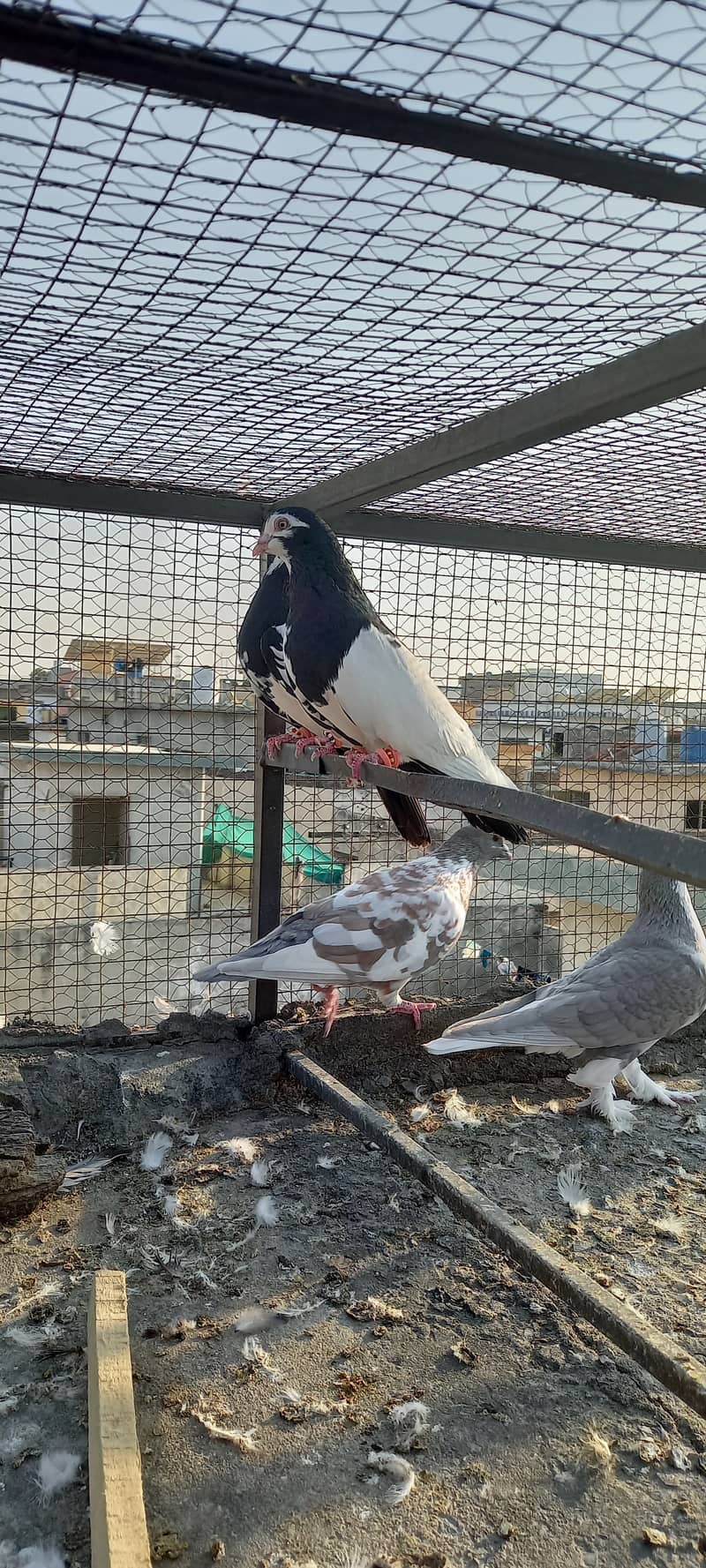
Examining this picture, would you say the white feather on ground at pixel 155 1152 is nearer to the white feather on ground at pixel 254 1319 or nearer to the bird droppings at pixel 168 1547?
the white feather on ground at pixel 254 1319

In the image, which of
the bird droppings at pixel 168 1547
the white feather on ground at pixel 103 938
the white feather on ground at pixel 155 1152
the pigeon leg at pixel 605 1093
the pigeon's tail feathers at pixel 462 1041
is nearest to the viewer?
the bird droppings at pixel 168 1547

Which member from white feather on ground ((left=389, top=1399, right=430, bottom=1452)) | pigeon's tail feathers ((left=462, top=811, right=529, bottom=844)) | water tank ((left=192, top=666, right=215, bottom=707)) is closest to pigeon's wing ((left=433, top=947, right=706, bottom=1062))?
pigeon's tail feathers ((left=462, top=811, right=529, bottom=844))

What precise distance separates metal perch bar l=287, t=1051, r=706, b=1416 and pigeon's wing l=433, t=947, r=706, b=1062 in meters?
0.38

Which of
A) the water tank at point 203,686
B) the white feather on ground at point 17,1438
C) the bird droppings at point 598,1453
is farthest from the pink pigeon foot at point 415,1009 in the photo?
the white feather on ground at point 17,1438

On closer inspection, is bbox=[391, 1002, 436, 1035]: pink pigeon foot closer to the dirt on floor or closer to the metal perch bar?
the dirt on floor

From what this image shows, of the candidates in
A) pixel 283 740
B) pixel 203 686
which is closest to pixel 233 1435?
pixel 283 740

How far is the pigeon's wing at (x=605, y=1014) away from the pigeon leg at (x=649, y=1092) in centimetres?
31

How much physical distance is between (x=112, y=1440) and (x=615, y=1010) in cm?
174

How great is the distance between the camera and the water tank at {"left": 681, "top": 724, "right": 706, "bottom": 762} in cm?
427

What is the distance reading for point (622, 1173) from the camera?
251cm

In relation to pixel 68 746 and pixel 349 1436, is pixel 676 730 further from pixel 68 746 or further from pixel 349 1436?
pixel 349 1436

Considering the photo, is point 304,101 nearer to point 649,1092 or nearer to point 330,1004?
point 330,1004

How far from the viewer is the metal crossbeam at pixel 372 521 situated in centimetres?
295

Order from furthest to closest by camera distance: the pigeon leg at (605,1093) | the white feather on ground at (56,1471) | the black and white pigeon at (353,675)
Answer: the pigeon leg at (605,1093), the black and white pigeon at (353,675), the white feather on ground at (56,1471)
